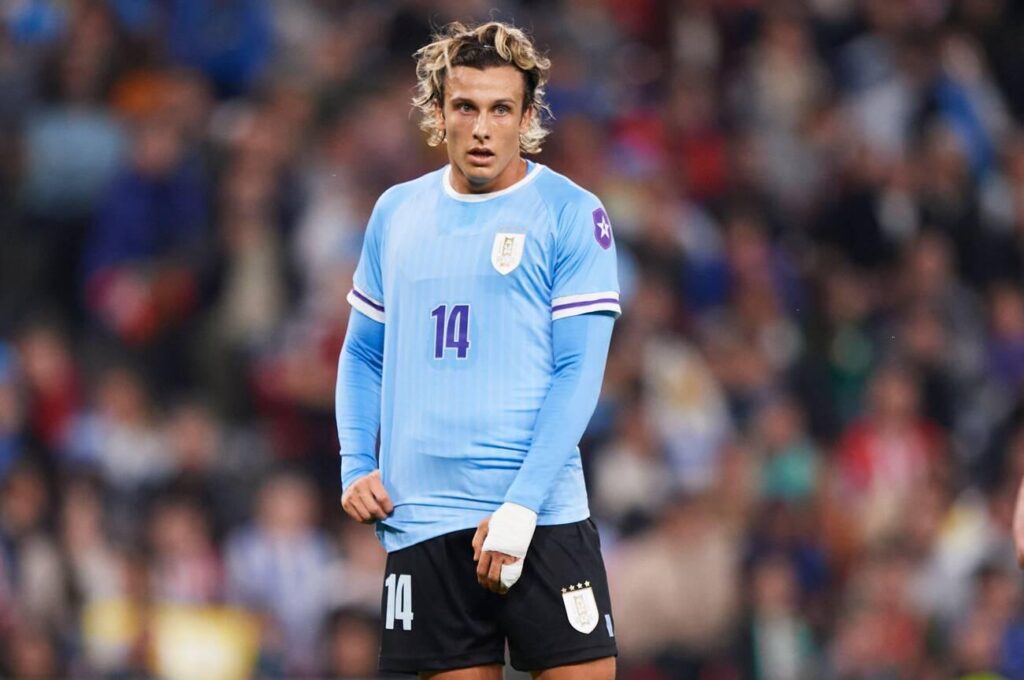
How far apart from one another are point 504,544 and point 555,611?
289 millimetres

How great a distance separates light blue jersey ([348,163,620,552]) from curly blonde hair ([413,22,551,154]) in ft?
0.80

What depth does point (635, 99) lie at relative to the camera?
1325 centimetres

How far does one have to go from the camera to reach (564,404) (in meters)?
4.84

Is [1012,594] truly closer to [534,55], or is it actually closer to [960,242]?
[960,242]

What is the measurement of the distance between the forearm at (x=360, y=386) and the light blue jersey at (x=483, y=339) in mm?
165

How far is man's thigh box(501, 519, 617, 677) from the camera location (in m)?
4.88

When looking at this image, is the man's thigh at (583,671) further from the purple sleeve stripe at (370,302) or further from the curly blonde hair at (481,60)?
the curly blonde hair at (481,60)

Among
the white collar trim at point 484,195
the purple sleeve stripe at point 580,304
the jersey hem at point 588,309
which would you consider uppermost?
the white collar trim at point 484,195

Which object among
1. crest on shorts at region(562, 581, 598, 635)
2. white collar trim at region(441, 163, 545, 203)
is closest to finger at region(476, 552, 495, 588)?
crest on shorts at region(562, 581, 598, 635)

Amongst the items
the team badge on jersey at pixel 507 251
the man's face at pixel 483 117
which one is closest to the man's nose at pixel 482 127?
the man's face at pixel 483 117

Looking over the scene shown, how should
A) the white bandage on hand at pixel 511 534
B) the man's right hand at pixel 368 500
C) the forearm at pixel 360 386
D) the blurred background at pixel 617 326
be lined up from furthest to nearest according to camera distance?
the blurred background at pixel 617 326 < the forearm at pixel 360 386 < the man's right hand at pixel 368 500 < the white bandage on hand at pixel 511 534

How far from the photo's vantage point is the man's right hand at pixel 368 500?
4.99 metres

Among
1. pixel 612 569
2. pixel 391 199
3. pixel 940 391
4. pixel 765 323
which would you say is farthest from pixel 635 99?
pixel 391 199

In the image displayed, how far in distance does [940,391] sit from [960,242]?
129cm
